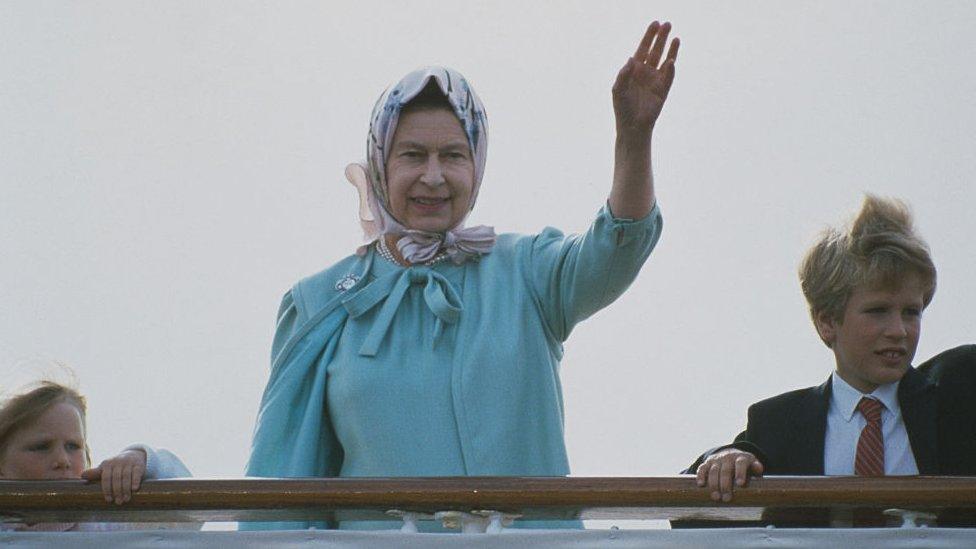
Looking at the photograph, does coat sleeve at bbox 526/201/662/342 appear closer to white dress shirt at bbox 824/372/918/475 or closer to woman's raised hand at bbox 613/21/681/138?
woman's raised hand at bbox 613/21/681/138

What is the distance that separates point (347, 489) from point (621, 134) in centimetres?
108

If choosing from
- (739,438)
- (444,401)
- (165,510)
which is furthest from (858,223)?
(165,510)

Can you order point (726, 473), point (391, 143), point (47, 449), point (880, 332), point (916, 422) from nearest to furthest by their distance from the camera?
point (726, 473) < point (916, 422) < point (880, 332) < point (391, 143) < point (47, 449)

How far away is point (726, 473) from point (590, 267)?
2.75 ft

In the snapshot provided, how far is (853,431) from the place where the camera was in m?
4.29

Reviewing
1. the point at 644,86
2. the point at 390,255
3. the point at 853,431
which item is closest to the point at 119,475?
the point at 390,255

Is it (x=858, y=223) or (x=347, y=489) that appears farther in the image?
(x=858, y=223)

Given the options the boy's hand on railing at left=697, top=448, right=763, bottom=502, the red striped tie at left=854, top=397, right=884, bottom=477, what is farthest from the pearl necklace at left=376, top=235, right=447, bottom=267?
the boy's hand on railing at left=697, top=448, right=763, bottom=502

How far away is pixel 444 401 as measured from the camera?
14.1 feet

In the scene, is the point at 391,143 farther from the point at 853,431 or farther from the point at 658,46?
the point at 853,431

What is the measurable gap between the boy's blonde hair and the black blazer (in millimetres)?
207

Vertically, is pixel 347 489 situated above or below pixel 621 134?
below

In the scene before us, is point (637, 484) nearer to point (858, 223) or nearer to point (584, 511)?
point (584, 511)

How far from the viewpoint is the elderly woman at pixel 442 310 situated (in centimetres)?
427
